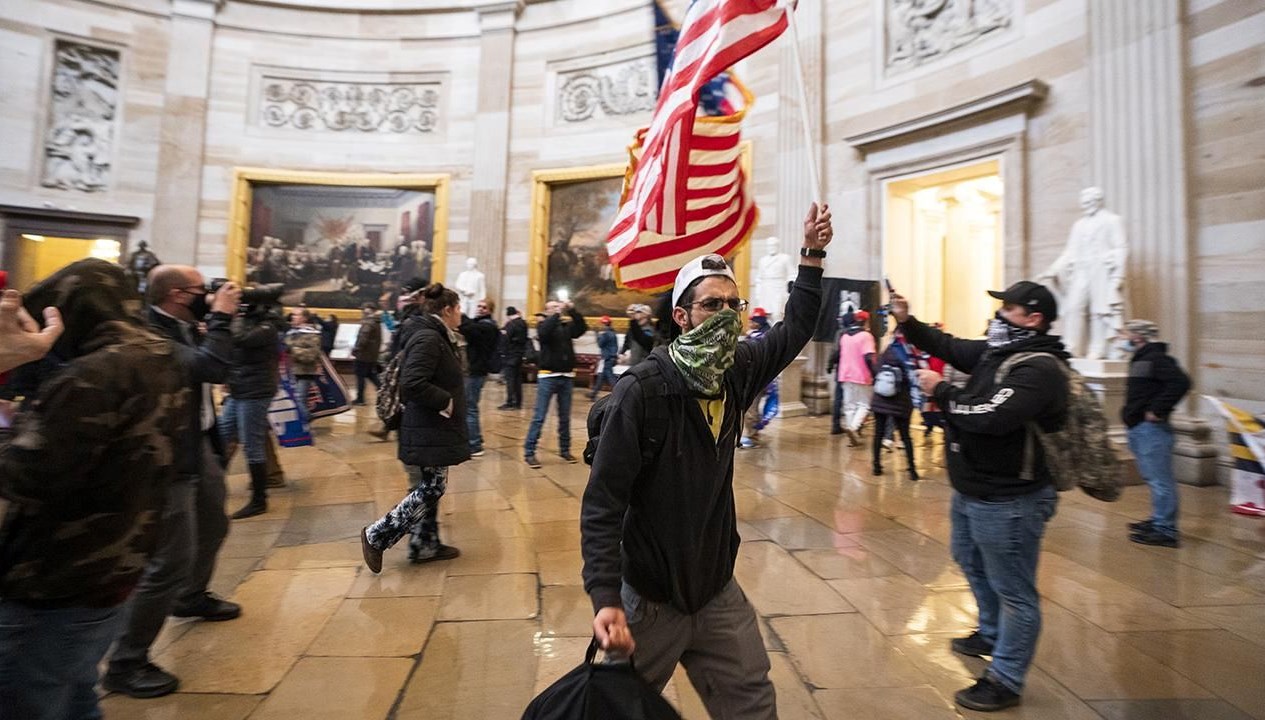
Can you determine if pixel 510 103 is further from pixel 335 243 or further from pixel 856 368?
pixel 856 368

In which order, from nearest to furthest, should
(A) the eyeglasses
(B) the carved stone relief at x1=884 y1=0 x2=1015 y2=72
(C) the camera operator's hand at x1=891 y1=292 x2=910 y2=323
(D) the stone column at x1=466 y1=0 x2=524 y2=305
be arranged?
(A) the eyeglasses, (C) the camera operator's hand at x1=891 y1=292 x2=910 y2=323, (B) the carved stone relief at x1=884 y1=0 x2=1015 y2=72, (D) the stone column at x1=466 y1=0 x2=524 y2=305

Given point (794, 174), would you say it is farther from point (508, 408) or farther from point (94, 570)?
point (94, 570)

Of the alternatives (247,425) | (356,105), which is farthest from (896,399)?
(356,105)

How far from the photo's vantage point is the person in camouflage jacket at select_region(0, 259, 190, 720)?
1.46m

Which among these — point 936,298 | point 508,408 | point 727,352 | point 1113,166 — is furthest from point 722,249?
point 936,298

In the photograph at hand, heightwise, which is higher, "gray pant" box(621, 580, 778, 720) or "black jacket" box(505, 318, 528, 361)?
"black jacket" box(505, 318, 528, 361)

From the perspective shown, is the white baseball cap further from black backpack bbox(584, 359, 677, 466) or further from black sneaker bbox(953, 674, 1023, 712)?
black sneaker bbox(953, 674, 1023, 712)

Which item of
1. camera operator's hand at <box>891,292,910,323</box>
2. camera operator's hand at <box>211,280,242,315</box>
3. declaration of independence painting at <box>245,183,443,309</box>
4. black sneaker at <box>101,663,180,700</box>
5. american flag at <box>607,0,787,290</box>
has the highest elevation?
declaration of independence painting at <box>245,183,443,309</box>

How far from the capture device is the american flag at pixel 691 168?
341cm

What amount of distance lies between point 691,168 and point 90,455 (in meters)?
3.33

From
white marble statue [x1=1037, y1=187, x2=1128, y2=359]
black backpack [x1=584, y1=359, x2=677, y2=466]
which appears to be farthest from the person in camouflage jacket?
white marble statue [x1=1037, y1=187, x2=1128, y2=359]

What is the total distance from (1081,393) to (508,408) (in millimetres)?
9048

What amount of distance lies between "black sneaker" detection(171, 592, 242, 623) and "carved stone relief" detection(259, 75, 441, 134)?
15901 mm

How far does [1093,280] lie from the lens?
7.05m
